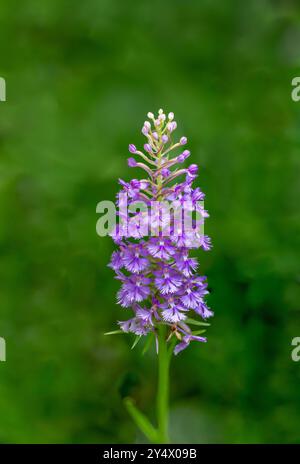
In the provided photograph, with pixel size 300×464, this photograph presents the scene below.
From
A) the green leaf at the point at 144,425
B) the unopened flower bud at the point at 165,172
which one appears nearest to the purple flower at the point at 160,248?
the unopened flower bud at the point at 165,172

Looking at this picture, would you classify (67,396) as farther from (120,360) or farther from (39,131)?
(39,131)

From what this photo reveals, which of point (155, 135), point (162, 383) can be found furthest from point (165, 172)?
point (162, 383)

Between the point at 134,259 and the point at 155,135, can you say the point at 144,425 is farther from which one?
the point at 155,135

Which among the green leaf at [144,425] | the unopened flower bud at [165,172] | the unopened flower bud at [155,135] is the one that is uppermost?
the unopened flower bud at [155,135]

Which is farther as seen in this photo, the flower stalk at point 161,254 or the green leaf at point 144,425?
the green leaf at point 144,425

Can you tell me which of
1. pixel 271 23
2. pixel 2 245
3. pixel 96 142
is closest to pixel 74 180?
pixel 96 142

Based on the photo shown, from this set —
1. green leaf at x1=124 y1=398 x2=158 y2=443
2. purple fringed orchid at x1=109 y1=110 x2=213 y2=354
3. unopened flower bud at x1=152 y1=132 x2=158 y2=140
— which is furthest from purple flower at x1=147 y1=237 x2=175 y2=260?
green leaf at x1=124 y1=398 x2=158 y2=443

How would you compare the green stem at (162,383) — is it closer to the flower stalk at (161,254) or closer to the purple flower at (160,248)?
the flower stalk at (161,254)
